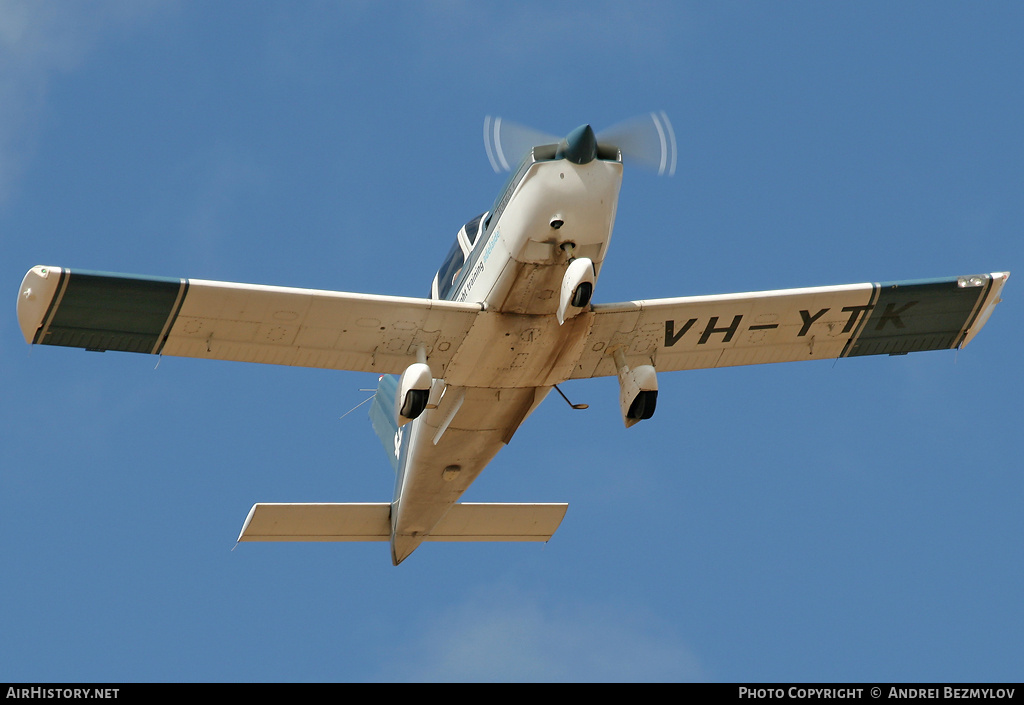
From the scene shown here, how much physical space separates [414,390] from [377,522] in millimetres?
5819

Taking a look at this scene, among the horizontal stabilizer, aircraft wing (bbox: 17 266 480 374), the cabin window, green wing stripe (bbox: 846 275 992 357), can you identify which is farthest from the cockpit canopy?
green wing stripe (bbox: 846 275 992 357)

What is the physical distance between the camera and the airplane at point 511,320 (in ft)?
53.2

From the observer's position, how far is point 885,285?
19.0m

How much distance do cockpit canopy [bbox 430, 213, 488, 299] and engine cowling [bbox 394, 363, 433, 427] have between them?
1.70 m

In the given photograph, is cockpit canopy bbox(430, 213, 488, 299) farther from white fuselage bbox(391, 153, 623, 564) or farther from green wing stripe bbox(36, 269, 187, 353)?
green wing stripe bbox(36, 269, 187, 353)

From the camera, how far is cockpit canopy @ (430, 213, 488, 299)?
701 inches

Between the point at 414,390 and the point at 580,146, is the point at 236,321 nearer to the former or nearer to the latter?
the point at 414,390

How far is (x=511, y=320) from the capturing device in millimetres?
17078

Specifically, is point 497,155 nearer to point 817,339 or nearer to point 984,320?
point 817,339

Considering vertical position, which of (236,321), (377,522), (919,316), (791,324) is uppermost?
(919,316)

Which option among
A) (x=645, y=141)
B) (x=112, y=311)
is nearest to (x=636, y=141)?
(x=645, y=141)

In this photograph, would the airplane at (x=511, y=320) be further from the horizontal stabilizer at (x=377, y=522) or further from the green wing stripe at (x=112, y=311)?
the horizontal stabilizer at (x=377, y=522)
